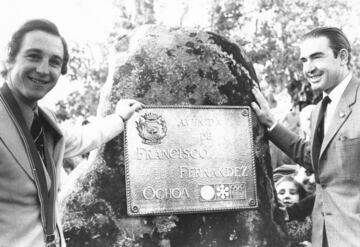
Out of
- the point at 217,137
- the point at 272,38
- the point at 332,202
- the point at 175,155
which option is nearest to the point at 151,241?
the point at 175,155

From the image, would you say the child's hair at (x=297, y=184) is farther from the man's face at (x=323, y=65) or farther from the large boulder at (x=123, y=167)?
the man's face at (x=323, y=65)

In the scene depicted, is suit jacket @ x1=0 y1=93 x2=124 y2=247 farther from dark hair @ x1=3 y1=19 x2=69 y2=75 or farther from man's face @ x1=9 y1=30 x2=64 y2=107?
dark hair @ x1=3 y1=19 x2=69 y2=75

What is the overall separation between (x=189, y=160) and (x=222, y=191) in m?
0.32

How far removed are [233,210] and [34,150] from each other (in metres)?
1.82

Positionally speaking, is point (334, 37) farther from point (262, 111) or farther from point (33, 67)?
point (33, 67)

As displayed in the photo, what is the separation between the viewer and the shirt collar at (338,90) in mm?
3213

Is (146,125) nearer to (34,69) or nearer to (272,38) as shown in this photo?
(34,69)

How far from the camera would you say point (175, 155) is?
12.0 ft

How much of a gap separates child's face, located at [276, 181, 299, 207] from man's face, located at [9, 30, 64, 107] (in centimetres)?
266

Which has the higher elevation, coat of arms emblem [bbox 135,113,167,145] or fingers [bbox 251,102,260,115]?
fingers [bbox 251,102,260,115]

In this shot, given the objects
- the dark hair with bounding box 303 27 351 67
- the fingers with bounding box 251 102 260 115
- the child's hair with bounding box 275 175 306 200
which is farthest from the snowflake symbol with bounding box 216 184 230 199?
the dark hair with bounding box 303 27 351 67

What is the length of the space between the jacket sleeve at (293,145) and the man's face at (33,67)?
6.34 feet

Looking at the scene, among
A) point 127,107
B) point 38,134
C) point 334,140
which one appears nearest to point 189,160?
point 127,107

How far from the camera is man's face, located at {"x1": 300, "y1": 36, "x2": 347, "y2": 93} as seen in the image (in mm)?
3232
